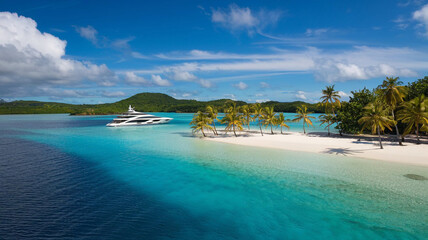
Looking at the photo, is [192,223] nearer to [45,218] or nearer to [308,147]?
[45,218]

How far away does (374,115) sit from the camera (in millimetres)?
25969

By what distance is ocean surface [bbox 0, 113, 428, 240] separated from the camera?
10031 millimetres

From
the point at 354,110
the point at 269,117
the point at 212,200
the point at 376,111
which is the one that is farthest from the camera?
the point at 269,117

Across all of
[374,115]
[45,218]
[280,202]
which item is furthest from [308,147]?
[45,218]

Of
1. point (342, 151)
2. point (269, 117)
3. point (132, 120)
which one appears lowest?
point (342, 151)

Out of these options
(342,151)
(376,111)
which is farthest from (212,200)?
(376,111)

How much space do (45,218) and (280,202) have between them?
12.7m

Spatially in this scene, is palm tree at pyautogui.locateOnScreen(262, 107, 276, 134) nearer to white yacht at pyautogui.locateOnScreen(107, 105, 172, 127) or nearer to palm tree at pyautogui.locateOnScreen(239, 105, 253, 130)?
palm tree at pyautogui.locateOnScreen(239, 105, 253, 130)

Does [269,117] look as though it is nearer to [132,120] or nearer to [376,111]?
[376,111]

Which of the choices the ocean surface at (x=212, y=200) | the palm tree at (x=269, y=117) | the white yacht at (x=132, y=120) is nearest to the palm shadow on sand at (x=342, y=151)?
the ocean surface at (x=212, y=200)

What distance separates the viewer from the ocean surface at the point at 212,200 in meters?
10.0

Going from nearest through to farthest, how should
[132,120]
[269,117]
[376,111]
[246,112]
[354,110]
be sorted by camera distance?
[376,111]
[354,110]
[269,117]
[246,112]
[132,120]

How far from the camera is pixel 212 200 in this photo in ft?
44.7

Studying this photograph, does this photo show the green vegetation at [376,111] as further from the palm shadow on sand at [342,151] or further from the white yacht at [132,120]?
the white yacht at [132,120]
